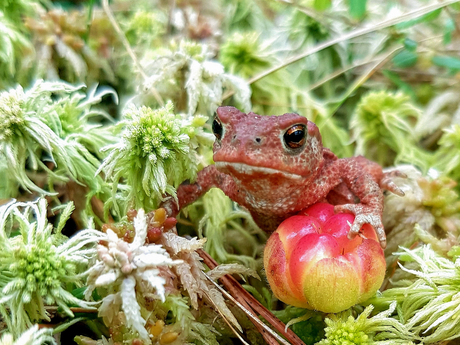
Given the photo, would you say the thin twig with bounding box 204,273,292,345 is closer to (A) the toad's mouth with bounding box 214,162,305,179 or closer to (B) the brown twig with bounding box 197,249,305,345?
(B) the brown twig with bounding box 197,249,305,345

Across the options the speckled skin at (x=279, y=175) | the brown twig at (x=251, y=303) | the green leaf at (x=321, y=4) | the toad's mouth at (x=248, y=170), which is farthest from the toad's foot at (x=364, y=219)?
the green leaf at (x=321, y=4)

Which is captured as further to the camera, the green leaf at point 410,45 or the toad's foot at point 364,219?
the green leaf at point 410,45

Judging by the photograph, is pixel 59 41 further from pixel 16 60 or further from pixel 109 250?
pixel 109 250

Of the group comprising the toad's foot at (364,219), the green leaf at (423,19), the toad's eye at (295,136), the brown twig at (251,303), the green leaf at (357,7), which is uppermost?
the green leaf at (357,7)

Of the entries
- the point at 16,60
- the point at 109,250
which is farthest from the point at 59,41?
the point at 109,250

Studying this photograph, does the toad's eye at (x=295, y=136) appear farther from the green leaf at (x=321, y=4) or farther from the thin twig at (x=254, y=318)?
the green leaf at (x=321, y=4)

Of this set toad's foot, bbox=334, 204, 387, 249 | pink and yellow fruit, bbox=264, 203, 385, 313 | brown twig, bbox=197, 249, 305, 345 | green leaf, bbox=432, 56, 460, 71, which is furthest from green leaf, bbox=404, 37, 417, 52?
brown twig, bbox=197, 249, 305, 345

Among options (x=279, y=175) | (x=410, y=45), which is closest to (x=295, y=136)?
(x=279, y=175)

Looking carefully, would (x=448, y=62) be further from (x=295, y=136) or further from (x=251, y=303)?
(x=251, y=303)
